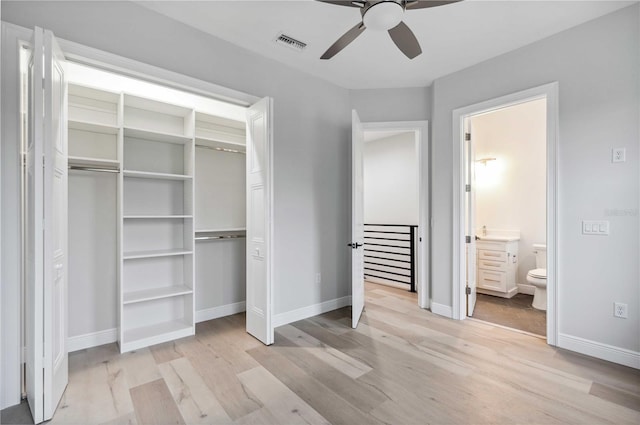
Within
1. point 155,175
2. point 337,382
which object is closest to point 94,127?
point 155,175

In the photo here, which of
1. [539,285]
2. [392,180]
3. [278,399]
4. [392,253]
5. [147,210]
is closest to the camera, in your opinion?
[278,399]

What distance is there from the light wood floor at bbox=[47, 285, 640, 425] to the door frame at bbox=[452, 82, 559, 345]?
427mm

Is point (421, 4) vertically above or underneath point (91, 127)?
above

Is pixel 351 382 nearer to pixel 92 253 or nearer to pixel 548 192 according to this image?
pixel 548 192

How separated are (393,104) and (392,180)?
1.96 meters

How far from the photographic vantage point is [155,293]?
2.90 metres

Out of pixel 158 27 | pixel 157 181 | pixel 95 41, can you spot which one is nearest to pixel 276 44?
pixel 158 27

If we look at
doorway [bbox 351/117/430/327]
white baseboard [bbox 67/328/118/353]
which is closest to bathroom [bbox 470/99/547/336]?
doorway [bbox 351/117/430/327]

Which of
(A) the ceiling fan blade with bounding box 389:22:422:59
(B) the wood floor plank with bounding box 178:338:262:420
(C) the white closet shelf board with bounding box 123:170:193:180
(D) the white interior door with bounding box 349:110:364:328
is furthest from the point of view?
(D) the white interior door with bounding box 349:110:364:328

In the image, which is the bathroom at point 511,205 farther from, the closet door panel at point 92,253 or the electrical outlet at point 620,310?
the closet door panel at point 92,253

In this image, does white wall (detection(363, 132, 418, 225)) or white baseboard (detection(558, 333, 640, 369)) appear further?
white wall (detection(363, 132, 418, 225))

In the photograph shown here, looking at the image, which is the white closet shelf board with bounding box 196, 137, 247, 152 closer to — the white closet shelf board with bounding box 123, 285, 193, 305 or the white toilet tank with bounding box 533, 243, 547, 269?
the white closet shelf board with bounding box 123, 285, 193, 305

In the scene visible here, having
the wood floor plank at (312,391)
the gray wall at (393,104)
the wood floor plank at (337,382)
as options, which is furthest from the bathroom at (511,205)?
the wood floor plank at (312,391)

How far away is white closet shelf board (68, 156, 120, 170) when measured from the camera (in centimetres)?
250
